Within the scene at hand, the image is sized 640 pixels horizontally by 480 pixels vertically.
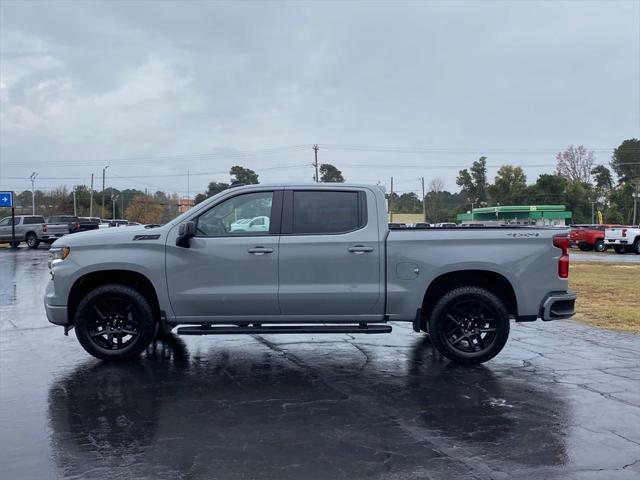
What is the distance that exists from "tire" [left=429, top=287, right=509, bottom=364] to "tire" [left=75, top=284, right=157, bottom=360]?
131 inches

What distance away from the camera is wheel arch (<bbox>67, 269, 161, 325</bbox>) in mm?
7211

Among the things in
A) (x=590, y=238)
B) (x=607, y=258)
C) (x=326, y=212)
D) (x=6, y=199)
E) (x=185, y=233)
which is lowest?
(x=607, y=258)

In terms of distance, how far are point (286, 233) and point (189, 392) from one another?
209cm

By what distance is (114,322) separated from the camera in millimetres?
7266

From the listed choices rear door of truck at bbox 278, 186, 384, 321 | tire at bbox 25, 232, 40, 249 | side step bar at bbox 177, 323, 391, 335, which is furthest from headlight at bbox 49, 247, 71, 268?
tire at bbox 25, 232, 40, 249

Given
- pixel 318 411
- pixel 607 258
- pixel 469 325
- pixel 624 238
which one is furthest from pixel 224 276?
pixel 624 238

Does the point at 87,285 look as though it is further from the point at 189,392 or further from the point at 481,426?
the point at 481,426

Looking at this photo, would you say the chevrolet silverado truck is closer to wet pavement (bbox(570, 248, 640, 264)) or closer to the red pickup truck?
wet pavement (bbox(570, 248, 640, 264))

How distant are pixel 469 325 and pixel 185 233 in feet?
11.3

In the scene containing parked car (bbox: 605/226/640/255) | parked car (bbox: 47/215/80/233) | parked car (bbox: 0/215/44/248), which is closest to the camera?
parked car (bbox: 605/226/640/255)

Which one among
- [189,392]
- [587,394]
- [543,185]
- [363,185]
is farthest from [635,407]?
[543,185]

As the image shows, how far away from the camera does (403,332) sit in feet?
30.9

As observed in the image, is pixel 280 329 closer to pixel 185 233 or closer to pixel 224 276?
pixel 224 276

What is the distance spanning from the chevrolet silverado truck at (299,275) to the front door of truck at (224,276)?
1 centimetres
